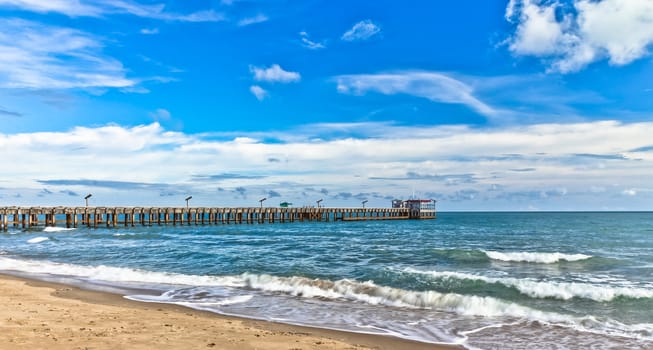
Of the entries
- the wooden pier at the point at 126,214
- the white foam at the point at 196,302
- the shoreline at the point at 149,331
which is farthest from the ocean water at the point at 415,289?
the wooden pier at the point at 126,214

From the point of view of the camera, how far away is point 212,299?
1298 centimetres

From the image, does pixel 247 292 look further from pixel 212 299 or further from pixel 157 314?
pixel 157 314

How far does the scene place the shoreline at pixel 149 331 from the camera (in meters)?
7.68

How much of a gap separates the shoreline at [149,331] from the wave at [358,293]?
323cm

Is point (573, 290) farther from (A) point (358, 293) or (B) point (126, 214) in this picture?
(B) point (126, 214)

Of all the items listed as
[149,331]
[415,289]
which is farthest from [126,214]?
[149,331]

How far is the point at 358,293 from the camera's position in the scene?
544 inches

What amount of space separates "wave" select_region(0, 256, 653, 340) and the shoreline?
3230mm

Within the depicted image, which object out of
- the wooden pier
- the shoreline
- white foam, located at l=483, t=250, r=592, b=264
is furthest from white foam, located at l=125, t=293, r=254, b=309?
the wooden pier

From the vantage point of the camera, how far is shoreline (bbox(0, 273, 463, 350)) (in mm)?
7680

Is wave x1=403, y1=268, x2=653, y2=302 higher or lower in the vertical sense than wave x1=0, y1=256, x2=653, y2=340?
higher

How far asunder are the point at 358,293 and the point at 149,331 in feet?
22.0

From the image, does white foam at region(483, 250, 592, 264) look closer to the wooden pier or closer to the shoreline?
the shoreline

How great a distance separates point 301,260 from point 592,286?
39.2 ft
